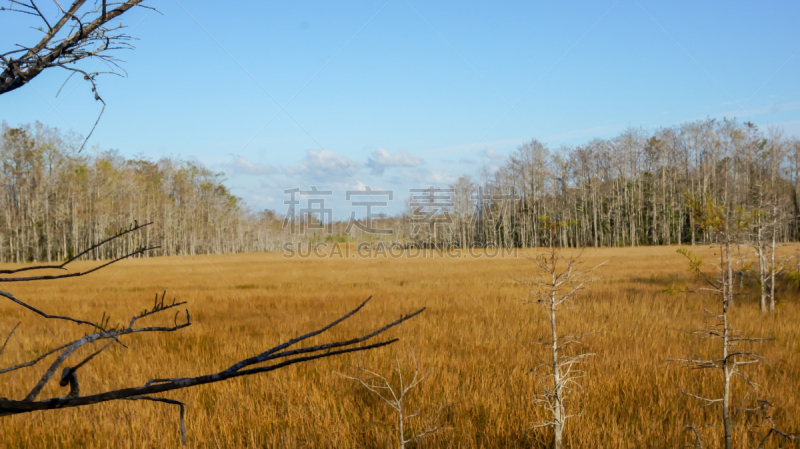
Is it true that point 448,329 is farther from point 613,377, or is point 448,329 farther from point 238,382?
point 238,382

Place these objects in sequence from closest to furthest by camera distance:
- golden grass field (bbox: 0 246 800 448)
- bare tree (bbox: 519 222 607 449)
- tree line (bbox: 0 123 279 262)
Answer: bare tree (bbox: 519 222 607 449) < golden grass field (bbox: 0 246 800 448) < tree line (bbox: 0 123 279 262)

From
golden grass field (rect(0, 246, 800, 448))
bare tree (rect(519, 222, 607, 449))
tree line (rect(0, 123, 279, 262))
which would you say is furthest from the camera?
tree line (rect(0, 123, 279, 262))

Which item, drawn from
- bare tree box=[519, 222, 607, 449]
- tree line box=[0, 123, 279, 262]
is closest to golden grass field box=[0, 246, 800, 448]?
bare tree box=[519, 222, 607, 449]

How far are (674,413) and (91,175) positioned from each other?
52706mm

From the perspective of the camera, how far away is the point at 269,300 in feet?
38.4

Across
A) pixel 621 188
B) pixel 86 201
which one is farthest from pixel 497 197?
pixel 86 201

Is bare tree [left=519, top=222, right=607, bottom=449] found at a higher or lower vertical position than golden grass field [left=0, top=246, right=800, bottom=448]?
higher

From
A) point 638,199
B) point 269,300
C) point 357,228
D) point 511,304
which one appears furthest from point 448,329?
point 357,228

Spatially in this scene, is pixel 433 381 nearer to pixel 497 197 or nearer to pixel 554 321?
pixel 554 321

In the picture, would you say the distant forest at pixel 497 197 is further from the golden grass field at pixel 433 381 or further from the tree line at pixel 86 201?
the golden grass field at pixel 433 381

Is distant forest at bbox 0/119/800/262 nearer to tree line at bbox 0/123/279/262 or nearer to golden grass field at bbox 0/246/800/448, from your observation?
tree line at bbox 0/123/279/262

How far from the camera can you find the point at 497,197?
170 ft

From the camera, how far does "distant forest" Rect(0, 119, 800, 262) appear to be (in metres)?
40.4

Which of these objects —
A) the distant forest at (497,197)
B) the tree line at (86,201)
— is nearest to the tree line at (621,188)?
the distant forest at (497,197)
